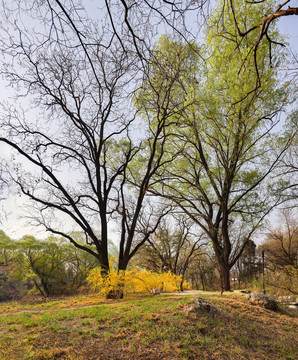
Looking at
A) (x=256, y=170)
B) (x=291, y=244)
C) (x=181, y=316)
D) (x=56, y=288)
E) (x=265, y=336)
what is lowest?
(x=56, y=288)

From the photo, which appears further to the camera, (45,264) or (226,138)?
(45,264)

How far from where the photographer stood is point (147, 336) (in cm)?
369

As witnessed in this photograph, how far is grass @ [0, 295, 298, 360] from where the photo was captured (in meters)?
3.18

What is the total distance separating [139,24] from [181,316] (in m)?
5.22

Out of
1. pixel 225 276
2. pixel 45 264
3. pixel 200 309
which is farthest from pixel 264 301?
pixel 45 264

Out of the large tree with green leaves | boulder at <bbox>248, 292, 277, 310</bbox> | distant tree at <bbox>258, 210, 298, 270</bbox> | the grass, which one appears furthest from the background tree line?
the grass

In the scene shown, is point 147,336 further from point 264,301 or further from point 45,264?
point 45,264

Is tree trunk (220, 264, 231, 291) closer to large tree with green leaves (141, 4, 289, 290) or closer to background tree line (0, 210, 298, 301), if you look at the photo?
large tree with green leaves (141, 4, 289, 290)

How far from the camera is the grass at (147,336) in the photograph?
10.4 ft

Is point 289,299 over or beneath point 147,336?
beneath

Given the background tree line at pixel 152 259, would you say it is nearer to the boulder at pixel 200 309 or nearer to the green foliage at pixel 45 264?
the green foliage at pixel 45 264

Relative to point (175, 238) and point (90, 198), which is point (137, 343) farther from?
point (175, 238)

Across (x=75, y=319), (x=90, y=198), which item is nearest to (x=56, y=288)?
(x=90, y=198)

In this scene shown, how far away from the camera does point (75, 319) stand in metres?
4.53
